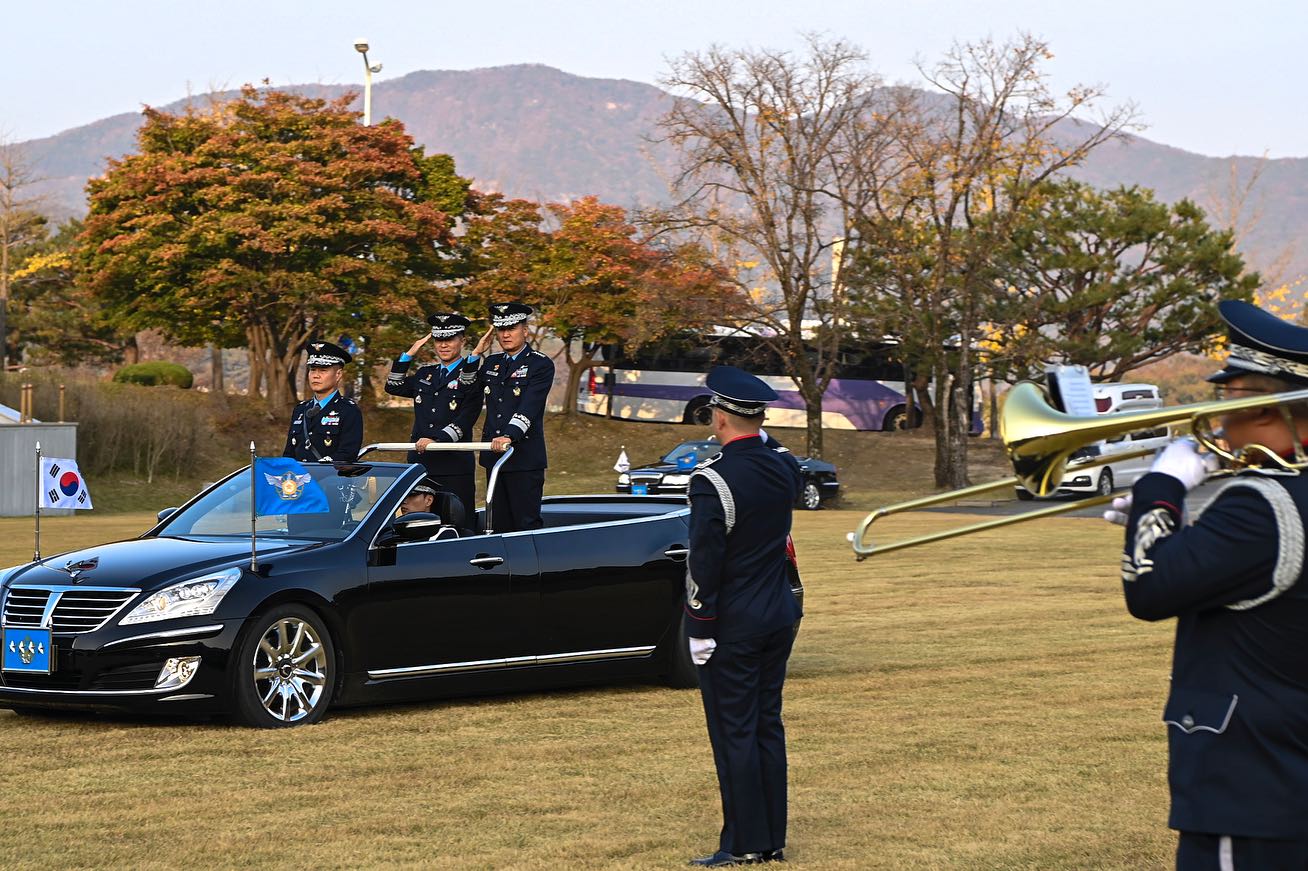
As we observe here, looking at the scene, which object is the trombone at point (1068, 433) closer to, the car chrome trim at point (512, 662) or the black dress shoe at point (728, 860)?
the black dress shoe at point (728, 860)

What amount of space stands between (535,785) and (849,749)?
1.74 metres

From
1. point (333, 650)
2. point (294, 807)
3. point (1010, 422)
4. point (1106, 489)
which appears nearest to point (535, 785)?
point (294, 807)

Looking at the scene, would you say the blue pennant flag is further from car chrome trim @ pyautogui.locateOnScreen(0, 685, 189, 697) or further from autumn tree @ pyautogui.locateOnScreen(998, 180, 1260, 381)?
autumn tree @ pyautogui.locateOnScreen(998, 180, 1260, 381)

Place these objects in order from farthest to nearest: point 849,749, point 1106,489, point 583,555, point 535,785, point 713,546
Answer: point 1106,489 < point 583,555 < point 849,749 < point 535,785 < point 713,546

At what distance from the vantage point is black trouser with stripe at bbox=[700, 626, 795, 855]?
649 centimetres

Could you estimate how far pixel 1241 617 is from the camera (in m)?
3.82

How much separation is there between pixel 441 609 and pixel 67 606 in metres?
2.01

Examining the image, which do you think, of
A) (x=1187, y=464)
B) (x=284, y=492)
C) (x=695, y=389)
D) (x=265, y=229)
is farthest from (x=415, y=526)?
(x=695, y=389)

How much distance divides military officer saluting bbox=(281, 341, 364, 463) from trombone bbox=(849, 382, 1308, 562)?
323 inches

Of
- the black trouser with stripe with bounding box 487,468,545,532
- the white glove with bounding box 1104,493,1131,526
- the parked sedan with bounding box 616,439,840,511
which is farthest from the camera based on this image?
the parked sedan with bounding box 616,439,840,511

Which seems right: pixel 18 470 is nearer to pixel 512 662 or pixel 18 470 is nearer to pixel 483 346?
pixel 483 346

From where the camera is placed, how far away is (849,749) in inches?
355

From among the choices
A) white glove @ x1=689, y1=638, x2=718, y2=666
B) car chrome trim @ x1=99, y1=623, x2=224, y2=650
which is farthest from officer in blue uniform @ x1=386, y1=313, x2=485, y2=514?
white glove @ x1=689, y1=638, x2=718, y2=666

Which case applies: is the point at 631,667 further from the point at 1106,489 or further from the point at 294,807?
the point at 1106,489
